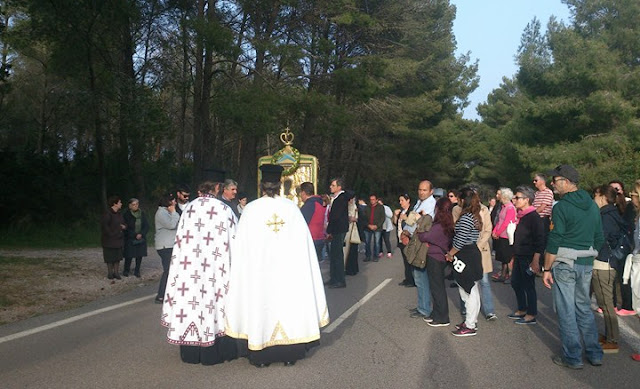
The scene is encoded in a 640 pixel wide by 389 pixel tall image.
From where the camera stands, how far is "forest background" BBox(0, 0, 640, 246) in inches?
848

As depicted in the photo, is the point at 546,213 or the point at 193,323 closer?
the point at 193,323

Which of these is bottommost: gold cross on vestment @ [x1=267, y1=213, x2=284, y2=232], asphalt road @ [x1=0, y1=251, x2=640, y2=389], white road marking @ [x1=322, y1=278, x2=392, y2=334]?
asphalt road @ [x1=0, y1=251, x2=640, y2=389]

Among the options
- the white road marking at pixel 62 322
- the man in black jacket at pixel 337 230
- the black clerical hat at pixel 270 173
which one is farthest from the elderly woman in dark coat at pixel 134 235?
the black clerical hat at pixel 270 173

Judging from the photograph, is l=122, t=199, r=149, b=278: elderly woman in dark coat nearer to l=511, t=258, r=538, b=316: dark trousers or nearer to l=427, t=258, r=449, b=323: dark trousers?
l=427, t=258, r=449, b=323: dark trousers

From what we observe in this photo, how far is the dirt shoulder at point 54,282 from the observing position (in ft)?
32.9

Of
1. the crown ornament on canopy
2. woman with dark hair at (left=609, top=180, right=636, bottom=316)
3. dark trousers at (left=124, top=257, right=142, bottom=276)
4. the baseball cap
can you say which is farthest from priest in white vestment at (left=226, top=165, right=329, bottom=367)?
the crown ornament on canopy

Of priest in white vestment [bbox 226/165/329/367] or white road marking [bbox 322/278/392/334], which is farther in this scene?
white road marking [bbox 322/278/392/334]

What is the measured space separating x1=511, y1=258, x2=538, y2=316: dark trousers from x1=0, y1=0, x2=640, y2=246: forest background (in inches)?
461

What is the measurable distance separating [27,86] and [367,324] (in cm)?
3794

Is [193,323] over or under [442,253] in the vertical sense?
under

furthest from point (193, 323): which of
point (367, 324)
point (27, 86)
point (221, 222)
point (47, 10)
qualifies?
point (27, 86)

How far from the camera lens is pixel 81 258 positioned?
1625 cm

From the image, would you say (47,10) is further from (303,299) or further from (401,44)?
(401,44)

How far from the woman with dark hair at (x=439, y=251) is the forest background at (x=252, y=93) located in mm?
10905
